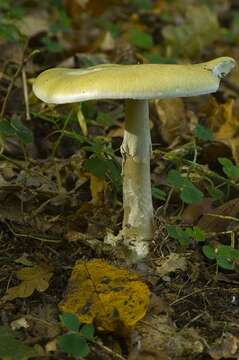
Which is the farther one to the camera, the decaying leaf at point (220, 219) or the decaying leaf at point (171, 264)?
Answer: the decaying leaf at point (220, 219)

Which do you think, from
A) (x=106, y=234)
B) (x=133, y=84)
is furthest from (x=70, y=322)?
(x=133, y=84)

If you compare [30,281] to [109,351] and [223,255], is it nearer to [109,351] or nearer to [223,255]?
[109,351]

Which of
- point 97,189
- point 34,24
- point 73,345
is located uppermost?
point 34,24

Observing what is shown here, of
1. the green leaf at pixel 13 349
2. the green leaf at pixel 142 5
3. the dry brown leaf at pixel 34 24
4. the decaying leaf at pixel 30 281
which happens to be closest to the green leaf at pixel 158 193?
the decaying leaf at pixel 30 281

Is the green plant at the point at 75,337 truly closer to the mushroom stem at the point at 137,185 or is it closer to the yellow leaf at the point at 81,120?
the mushroom stem at the point at 137,185

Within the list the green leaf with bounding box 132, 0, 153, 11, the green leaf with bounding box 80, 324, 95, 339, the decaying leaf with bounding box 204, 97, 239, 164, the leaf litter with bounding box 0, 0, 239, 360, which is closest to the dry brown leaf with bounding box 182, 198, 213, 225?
the leaf litter with bounding box 0, 0, 239, 360

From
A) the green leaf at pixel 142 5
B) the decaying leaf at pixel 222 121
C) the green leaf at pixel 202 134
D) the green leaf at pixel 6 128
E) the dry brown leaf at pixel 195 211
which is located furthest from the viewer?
the green leaf at pixel 142 5

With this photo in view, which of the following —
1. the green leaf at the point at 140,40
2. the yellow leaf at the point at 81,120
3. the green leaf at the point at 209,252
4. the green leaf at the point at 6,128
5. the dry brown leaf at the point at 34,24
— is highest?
the dry brown leaf at the point at 34,24
